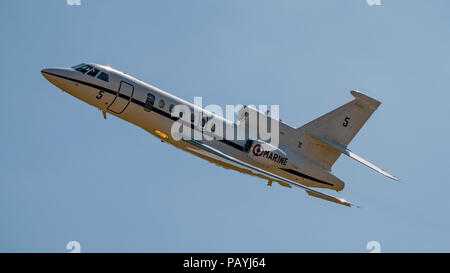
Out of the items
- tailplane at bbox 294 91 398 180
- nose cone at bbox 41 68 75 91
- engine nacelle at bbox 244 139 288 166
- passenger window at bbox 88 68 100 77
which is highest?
passenger window at bbox 88 68 100 77

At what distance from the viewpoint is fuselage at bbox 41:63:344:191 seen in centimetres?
3097

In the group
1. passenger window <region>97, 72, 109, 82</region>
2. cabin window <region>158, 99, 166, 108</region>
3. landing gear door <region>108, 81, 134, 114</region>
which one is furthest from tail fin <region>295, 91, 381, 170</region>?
passenger window <region>97, 72, 109, 82</region>

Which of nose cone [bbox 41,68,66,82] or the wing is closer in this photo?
the wing

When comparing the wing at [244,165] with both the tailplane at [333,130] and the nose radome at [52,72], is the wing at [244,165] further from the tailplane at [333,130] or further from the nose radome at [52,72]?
the nose radome at [52,72]

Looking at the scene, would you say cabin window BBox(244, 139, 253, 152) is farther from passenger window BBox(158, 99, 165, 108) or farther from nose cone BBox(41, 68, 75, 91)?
nose cone BBox(41, 68, 75, 91)

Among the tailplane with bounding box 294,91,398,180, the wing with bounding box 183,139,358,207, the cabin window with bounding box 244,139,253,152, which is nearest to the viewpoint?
the wing with bounding box 183,139,358,207

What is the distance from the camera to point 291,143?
33125 millimetres

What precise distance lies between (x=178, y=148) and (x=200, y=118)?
1.72 metres

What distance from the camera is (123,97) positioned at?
102 feet

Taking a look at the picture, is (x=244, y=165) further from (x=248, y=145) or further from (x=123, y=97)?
(x=123, y=97)

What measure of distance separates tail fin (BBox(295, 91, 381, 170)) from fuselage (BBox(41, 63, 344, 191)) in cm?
140

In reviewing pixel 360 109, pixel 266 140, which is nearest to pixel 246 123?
pixel 266 140

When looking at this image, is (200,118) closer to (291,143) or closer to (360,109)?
(291,143)

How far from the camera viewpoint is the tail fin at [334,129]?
33.2 meters
